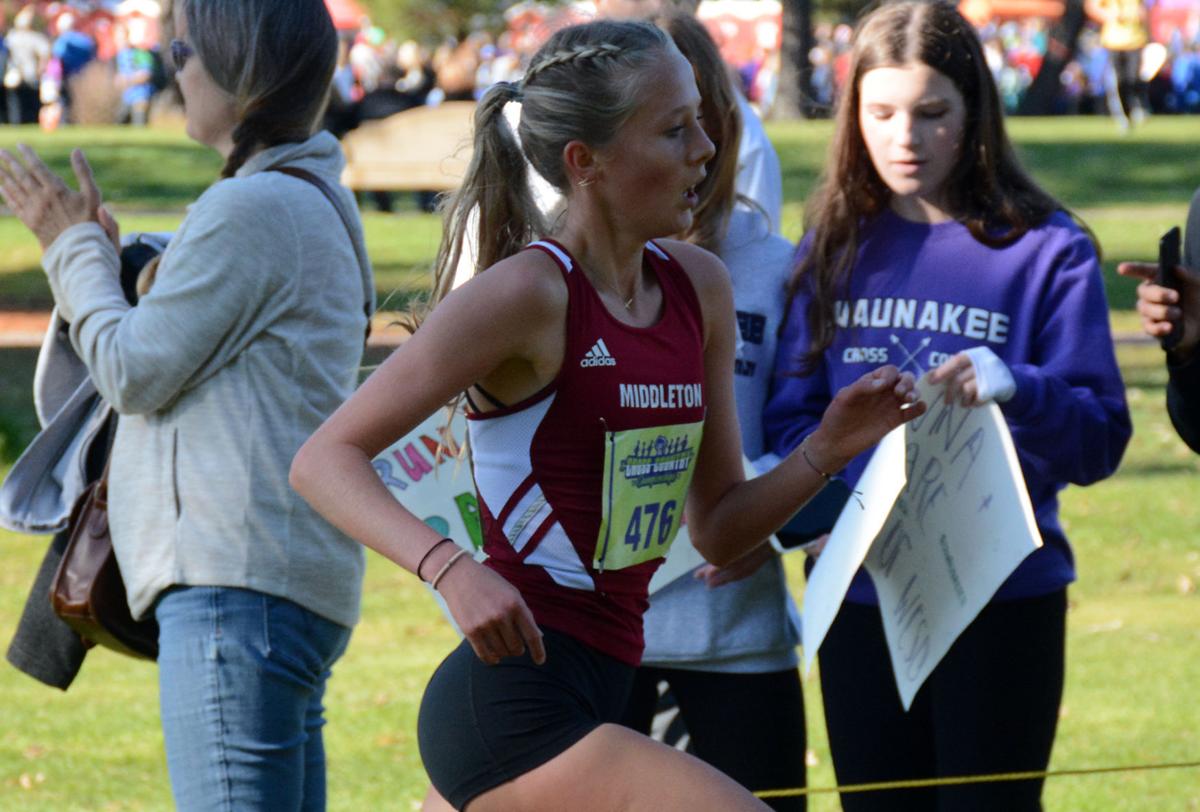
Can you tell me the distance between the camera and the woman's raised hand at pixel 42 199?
3.48 meters

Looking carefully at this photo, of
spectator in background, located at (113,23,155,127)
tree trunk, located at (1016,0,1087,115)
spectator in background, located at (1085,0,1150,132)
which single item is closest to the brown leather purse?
spectator in background, located at (1085,0,1150,132)

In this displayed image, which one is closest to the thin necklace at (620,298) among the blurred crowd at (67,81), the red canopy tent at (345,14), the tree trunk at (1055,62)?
the blurred crowd at (67,81)

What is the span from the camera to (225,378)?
132 inches

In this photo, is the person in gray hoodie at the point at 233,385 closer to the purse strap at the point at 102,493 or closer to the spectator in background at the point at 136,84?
the purse strap at the point at 102,493

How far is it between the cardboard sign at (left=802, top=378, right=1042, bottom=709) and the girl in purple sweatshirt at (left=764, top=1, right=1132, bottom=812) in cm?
16

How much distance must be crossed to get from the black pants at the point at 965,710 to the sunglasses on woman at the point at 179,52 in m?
1.69

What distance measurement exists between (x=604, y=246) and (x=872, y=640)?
1.28m

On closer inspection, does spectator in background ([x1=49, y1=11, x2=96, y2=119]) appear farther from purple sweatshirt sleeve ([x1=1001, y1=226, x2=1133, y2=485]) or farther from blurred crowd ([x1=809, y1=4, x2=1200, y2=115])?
purple sweatshirt sleeve ([x1=1001, y1=226, x2=1133, y2=485])

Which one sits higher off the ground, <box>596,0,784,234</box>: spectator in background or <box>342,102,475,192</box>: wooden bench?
<box>596,0,784,234</box>: spectator in background

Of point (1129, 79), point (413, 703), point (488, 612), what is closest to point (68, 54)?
point (1129, 79)

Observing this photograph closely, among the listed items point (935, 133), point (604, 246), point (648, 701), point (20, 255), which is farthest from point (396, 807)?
point (20, 255)

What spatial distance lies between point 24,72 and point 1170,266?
113 feet

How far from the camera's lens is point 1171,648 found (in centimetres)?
734

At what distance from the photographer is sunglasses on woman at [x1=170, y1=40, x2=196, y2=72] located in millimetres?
3432
